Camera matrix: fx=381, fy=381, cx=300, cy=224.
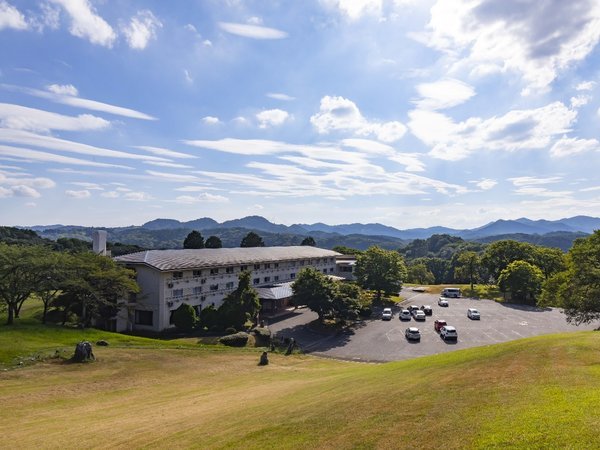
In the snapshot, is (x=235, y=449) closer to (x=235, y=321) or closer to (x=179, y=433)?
(x=179, y=433)

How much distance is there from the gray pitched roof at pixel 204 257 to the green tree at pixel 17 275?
1182cm

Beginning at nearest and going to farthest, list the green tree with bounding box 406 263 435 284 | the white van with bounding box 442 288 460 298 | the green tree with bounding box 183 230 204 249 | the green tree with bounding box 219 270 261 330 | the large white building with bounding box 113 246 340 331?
the green tree with bounding box 219 270 261 330, the large white building with bounding box 113 246 340 331, the white van with bounding box 442 288 460 298, the green tree with bounding box 183 230 204 249, the green tree with bounding box 406 263 435 284

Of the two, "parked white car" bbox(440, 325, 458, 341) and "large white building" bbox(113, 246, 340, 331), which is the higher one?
"large white building" bbox(113, 246, 340, 331)

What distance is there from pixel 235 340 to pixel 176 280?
12.5 m

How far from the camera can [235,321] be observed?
44.7m

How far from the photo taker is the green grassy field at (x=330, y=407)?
9.78m

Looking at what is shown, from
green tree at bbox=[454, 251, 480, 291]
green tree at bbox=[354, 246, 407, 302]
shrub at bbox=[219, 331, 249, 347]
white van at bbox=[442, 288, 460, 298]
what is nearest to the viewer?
shrub at bbox=[219, 331, 249, 347]

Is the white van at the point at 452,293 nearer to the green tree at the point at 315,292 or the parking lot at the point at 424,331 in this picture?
the parking lot at the point at 424,331

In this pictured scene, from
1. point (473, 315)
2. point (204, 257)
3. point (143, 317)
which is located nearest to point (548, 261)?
point (473, 315)

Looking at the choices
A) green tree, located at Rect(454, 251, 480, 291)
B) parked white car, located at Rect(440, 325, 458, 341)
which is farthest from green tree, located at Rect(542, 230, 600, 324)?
green tree, located at Rect(454, 251, 480, 291)

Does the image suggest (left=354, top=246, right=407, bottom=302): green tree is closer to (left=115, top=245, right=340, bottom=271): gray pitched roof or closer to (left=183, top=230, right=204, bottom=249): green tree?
(left=115, top=245, right=340, bottom=271): gray pitched roof

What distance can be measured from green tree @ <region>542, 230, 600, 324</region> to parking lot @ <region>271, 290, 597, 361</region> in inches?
546

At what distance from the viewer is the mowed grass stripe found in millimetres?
9773

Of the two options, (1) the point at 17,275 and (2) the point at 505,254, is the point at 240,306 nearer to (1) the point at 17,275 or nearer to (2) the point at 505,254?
(1) the point at 17,275
